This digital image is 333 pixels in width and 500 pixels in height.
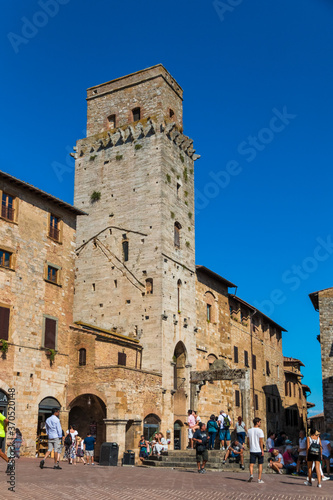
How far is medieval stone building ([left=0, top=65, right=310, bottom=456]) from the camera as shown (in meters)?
26.1

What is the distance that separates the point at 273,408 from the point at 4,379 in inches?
1246

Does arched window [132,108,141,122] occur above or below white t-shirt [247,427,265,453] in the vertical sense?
above

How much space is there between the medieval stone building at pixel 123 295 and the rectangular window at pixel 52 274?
73 millimetres

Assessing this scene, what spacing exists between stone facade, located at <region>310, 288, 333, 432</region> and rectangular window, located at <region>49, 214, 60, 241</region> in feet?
49.7

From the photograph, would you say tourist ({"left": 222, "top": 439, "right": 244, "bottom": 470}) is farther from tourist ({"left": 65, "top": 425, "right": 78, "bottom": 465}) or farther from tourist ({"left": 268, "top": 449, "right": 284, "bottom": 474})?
tourist ({"left": 65, "top": 425, "right": 78, "bottom": 465})

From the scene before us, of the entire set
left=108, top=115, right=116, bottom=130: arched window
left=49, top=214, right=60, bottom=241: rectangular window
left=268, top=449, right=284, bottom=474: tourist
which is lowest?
left=268, top=449, right=284, bottom=474: tourist

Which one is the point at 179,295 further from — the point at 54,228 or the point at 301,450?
the point at 301,450

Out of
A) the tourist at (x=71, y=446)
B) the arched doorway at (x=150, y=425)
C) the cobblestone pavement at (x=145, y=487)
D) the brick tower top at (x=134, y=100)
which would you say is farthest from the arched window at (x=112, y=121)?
the cobblestone pavement at (x=145, y=487)

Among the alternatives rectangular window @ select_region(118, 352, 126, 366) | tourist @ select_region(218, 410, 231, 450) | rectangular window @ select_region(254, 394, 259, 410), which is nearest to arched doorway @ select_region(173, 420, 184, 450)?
rectangular window @ select_region(118, 352, 126, 366)

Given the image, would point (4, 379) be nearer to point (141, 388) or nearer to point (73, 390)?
point (73, 390)

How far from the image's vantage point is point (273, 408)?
50.1 meters

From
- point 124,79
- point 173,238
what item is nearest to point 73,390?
point 173,238

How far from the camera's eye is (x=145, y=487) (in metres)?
13.4

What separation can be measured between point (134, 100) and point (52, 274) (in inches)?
624
